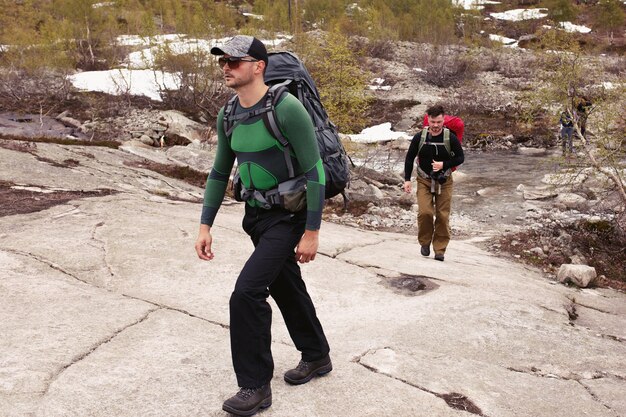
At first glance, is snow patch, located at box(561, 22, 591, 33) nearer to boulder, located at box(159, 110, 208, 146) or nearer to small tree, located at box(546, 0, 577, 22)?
small tree, located at box(546, 0, 577, 22)

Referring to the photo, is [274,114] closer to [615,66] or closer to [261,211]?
[261,211]

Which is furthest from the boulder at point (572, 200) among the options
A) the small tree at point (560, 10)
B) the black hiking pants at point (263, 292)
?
the small tree at point (560, 10)

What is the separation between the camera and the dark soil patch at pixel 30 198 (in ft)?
26.4

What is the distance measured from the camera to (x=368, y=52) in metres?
49.6

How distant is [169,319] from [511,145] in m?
22.8

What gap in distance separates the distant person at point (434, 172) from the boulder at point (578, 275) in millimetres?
1809

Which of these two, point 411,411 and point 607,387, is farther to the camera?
point 607,387

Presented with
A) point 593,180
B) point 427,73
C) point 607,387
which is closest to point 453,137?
point 607,387

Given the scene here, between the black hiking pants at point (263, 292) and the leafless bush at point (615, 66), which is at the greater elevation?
the leafless bush at point (615, 66)

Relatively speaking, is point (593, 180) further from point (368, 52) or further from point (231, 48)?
point (368, 52)

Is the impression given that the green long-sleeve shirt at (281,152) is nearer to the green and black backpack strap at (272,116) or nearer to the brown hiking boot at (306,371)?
the green and black backpack strap at (272,116)

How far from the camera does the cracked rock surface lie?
3.45 meters

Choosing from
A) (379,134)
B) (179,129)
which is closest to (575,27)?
(379,134)

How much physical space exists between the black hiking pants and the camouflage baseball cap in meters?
0.89
